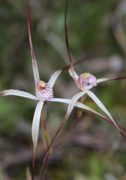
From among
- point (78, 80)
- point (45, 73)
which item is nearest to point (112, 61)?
point (45, 73)

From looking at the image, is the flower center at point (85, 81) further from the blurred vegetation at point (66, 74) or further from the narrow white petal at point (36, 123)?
the blurred vegetation at point (66, 74)

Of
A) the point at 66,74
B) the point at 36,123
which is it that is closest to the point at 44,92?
the point at 36,123

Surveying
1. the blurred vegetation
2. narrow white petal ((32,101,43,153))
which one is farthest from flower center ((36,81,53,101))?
the blurred vegetation

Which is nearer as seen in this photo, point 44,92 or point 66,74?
point 44,92

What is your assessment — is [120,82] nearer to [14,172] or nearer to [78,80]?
[14,172]

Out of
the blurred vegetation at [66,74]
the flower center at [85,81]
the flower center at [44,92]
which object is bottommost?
the blurred vegetation at [66,74]

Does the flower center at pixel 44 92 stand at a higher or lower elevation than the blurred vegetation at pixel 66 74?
higher

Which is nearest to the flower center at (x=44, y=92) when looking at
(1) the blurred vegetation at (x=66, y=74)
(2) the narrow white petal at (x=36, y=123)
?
(2) the narrow white petal at (x=36, y=123)

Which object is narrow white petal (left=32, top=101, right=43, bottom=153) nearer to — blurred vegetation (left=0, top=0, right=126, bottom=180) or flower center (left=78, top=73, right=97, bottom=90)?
flower center (left=78, top=73, right=97, bottom=90)

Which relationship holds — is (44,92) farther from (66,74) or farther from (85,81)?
(66,74)
